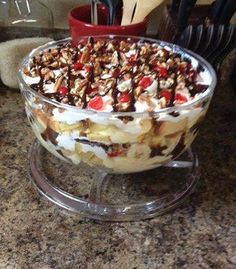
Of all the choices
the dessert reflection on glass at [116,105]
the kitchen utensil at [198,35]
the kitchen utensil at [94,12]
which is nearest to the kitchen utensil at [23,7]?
the kitchen utensil at [94,12]

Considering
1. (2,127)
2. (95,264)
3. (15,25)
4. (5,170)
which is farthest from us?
(15,25)

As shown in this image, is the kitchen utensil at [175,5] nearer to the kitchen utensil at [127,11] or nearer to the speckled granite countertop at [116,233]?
the kitchen utensil at [127,11]

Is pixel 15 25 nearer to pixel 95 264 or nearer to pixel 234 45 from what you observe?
pixel 234 45

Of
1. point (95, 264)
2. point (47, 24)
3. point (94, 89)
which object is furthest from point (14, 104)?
point (95, 264)

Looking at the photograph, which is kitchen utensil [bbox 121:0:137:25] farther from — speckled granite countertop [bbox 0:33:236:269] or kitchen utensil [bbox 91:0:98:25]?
speckled granite countertop [bbox 0:33:236:269]

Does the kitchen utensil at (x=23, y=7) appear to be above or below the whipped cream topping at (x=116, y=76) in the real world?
below
